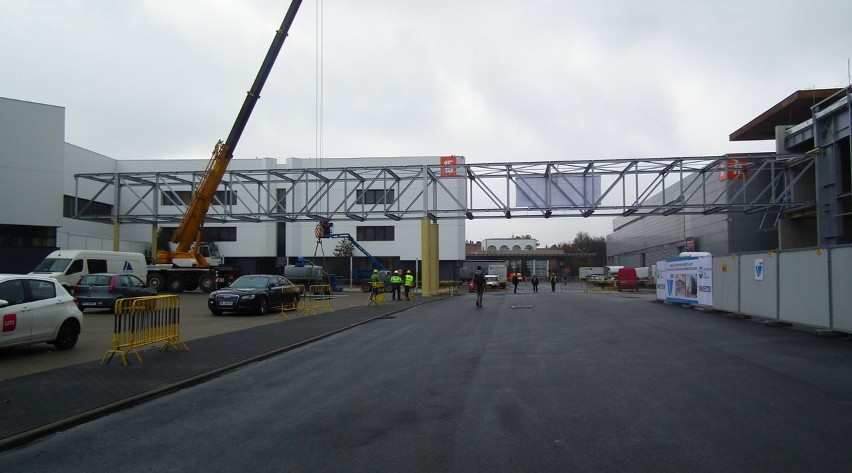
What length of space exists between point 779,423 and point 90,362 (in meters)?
10.4

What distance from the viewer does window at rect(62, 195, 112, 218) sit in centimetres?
4301

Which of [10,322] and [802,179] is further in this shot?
[802,179]

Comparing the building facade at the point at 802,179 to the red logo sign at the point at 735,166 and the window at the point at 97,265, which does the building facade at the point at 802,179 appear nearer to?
the red logo sign at the point at 735,166

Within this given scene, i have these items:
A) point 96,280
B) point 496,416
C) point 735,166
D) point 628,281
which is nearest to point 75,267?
point 96,280

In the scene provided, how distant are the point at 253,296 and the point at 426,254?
15695 mm

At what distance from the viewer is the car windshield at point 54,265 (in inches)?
987

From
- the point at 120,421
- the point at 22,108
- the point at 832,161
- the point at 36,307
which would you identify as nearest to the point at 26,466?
the point at 120,421

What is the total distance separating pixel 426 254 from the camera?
3547 cm

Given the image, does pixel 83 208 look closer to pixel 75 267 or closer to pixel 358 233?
pixel 75 267

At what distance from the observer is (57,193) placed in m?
36.5

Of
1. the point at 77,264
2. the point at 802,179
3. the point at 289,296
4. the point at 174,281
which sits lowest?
the point at 289,296

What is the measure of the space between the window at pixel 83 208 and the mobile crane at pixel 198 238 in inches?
345

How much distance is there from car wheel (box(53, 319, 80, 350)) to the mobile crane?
19153 mm

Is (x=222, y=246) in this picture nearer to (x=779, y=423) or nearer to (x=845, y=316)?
(x=845, y=316)
